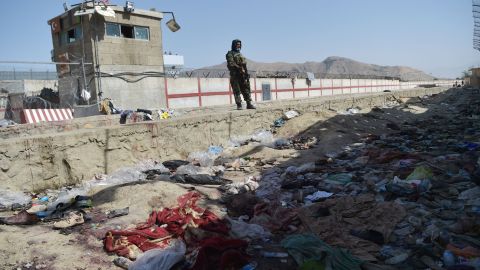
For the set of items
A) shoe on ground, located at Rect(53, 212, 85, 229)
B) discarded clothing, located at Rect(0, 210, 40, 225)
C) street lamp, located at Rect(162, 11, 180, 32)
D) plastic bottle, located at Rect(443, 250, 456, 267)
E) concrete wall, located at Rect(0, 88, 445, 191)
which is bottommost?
plastic bottle, located at Rect(443, 250, 456, 267)

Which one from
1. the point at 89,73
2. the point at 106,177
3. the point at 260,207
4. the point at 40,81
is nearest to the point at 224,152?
the point at 106,177

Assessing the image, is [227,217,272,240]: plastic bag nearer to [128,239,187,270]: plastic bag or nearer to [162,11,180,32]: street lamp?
[128,239,187,270]: plastic bag

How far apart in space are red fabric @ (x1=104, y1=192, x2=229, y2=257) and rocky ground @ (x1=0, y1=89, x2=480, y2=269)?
0.08 m

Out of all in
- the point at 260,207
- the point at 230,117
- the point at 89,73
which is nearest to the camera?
the point at 260,207

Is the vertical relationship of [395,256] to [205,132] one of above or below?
below

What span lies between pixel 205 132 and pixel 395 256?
18.0 ft

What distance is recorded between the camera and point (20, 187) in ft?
16.4

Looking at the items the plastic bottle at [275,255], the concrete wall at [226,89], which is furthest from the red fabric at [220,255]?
the concrete wall at [226,89]

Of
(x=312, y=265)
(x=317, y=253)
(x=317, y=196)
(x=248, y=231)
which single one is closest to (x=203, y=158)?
(x=317, y=196)

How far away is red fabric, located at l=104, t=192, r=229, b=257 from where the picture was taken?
3461 mm

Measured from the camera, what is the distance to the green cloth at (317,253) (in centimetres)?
297

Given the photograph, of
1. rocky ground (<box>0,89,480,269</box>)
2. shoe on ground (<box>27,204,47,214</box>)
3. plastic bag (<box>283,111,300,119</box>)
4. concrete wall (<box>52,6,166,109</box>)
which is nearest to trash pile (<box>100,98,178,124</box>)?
concrete wall (<box>52,6,166,109</box>)

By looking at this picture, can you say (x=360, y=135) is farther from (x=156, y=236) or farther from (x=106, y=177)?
(x=156, y=236)

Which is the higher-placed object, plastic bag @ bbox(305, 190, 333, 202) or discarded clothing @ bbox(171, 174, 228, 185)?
discarded clothing @ bbox(171, 174, 228, 185)
